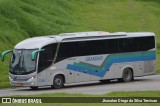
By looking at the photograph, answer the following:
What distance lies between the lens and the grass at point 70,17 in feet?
170

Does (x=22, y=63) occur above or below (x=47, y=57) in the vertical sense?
below

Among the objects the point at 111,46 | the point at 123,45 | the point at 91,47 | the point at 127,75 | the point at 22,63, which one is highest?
the point at 123,45

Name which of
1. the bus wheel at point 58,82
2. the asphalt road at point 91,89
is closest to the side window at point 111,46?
the asphalt road at point 91,89

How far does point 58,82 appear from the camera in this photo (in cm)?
Answer: 3469

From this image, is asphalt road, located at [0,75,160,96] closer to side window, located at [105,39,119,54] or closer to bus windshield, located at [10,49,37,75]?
bus windshield, located at [10,49,37,75]

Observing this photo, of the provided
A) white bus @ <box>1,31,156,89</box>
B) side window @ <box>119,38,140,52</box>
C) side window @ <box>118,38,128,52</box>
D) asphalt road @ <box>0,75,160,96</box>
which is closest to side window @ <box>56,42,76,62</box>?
white bus @ <box>1,31,156,89</box>

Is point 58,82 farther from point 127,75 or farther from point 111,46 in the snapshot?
point 127,75

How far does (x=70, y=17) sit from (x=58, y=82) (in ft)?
99.8

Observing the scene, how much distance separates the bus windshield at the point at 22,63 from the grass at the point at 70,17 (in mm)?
4740

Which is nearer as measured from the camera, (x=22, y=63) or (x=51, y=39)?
(x=22, y=63)

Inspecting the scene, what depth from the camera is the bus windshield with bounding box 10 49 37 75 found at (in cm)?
A: 3378

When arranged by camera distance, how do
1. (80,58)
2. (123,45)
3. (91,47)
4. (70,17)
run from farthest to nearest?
(70,17) → (123,45) → (91,47) → (80,58)

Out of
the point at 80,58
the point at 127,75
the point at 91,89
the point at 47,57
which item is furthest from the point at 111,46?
the point at 91,89

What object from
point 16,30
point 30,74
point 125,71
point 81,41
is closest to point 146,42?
point 125,71
